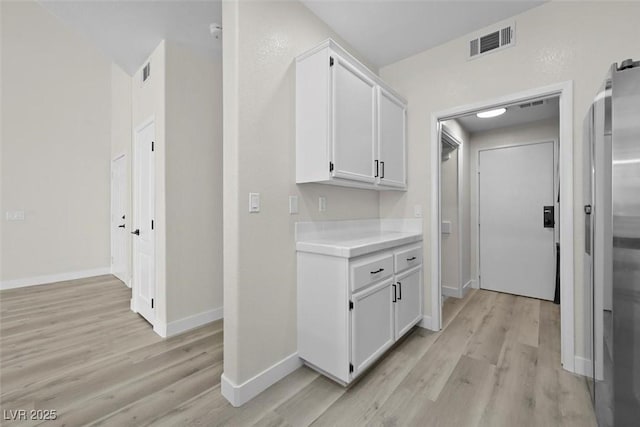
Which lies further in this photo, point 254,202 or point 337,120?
point 337,120

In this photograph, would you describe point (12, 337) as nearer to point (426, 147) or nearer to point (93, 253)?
point (93, 253)

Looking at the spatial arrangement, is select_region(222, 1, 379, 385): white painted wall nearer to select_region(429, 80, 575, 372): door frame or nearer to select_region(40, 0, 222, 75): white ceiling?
select_region(40, 0, 222, 75): white ceiling

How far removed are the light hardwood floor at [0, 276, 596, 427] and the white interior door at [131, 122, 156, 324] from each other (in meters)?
0.28

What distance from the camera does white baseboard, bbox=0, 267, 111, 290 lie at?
416 cm

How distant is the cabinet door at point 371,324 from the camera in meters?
1.76

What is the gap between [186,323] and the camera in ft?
8.90

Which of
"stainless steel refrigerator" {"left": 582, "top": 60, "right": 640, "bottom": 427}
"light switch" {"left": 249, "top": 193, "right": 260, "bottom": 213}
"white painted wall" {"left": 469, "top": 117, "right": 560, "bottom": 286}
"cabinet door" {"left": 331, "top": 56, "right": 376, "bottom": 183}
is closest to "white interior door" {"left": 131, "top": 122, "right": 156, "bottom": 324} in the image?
"light switch" {"left": 249, "top": 193, "right": 260, "bottom": 213}

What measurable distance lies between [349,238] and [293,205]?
23.3 inches

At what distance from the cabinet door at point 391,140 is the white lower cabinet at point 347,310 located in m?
0.73

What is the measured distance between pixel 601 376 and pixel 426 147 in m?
2.05

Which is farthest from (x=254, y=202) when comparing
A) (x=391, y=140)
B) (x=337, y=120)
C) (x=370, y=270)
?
(x=391, y=140)

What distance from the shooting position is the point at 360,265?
1.81 metres

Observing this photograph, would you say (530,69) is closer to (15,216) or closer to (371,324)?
(371,324)

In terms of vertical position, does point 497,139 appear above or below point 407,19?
below
